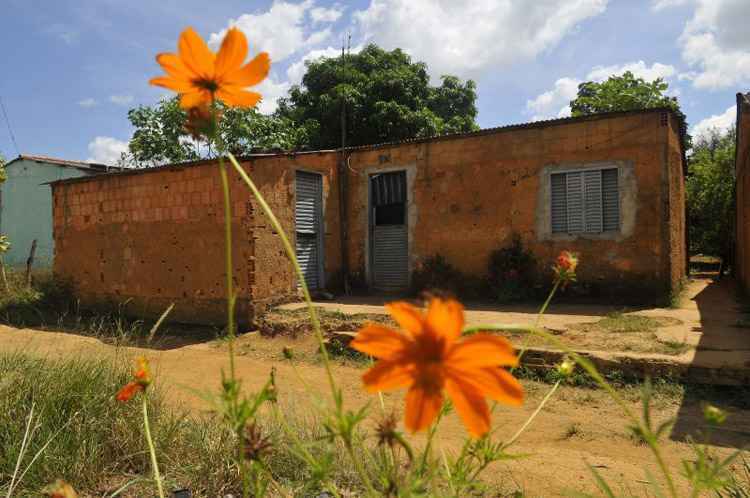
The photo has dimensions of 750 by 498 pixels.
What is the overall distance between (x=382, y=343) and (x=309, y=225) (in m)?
10.5

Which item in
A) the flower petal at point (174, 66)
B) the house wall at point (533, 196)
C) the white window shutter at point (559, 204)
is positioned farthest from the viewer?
the white window shutter at point (559, 204)

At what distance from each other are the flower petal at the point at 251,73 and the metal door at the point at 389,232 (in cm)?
1071

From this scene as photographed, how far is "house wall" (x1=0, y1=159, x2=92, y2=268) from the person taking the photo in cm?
2017

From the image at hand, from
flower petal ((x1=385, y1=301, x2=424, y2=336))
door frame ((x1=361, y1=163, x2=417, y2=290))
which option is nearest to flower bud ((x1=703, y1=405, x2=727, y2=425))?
flower petal ((x1=385, y1=301, x2=424, y2=336))

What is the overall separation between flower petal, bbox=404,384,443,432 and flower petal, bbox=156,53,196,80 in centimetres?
62

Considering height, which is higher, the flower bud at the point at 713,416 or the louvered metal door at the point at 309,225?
the louvered metal door at the point at 309,225

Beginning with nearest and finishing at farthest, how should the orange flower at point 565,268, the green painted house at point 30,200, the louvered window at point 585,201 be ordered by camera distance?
1. the orange flower at point 565,268
2. the louvered window at point 585,201
3. the green painted house at point 30,200

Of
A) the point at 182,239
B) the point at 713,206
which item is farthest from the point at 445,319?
the point at 713,206

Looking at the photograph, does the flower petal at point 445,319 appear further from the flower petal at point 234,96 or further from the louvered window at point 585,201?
the louvered window at point 585,201

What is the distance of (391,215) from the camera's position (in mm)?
11984

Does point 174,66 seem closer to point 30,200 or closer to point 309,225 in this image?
point 309,225

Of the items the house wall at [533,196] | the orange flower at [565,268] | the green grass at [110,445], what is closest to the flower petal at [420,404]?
the orange flower at [565,268]

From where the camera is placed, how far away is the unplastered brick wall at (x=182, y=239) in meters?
9.58

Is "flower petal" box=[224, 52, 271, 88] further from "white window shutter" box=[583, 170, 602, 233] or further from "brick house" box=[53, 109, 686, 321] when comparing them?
"white window shutter" box=[583, 170, 602, 233]
